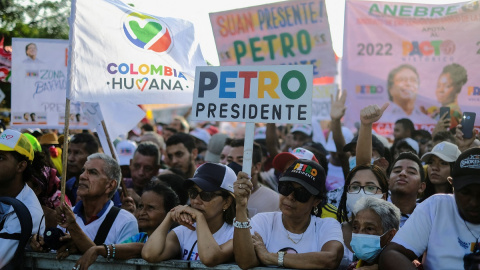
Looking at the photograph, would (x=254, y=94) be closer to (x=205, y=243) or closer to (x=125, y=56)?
(x=205, y=243)

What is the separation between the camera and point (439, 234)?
13.0 feet

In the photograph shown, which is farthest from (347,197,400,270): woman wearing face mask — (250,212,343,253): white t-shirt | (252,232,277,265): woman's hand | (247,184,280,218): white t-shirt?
(247,184,280,218): white t-shirt

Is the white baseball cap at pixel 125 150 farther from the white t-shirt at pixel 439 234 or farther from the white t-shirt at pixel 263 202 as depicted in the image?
the white t-shirt at pixel 439 234

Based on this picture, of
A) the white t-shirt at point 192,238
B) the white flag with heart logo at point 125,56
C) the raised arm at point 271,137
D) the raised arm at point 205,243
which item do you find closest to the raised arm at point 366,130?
the white t-shirt at point 192,238

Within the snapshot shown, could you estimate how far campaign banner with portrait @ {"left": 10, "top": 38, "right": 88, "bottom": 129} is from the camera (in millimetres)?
8648

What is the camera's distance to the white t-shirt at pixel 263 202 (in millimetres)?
6531

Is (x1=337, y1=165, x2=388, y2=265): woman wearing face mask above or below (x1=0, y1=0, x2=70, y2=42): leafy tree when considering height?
below

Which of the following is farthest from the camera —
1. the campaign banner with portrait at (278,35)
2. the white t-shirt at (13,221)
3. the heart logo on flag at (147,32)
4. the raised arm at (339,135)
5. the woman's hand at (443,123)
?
the campaign banner with portrait at (278,35)

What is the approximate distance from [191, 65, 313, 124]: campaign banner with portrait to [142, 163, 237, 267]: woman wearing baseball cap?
47 cm

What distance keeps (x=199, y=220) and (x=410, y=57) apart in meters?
5.28

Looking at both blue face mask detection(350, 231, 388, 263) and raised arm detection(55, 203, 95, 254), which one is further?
raised arm detection(55, 203, 95, 254)

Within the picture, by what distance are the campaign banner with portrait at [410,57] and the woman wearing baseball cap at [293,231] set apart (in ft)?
13.4

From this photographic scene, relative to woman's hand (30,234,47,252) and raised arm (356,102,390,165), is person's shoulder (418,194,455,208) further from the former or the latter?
woman's hand (30,234,47,252)

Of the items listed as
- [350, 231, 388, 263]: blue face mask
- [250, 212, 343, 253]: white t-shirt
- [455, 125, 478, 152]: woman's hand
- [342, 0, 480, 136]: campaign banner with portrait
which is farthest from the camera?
[342, 0, 480, 136]: campaign banner with portrait
